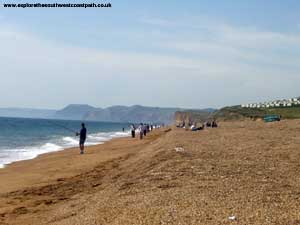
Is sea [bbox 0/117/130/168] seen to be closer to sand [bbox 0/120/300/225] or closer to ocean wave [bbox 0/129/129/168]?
ocean wave [bbox 0/129/129/168]

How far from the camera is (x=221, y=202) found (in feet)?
32.2

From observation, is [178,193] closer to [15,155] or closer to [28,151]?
[15,155]

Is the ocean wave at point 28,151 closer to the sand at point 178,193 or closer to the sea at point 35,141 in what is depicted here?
the sea at point 35,141

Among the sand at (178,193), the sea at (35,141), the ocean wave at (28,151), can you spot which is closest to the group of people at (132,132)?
the sea at (35,141)

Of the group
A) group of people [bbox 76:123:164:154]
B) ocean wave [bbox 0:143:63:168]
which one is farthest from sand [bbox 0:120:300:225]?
ocean wave [bbox 0:143:63:168]

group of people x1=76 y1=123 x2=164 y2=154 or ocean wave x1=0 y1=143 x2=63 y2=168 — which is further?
ocean wave x1=0 y1=143 x2=63 y2=168

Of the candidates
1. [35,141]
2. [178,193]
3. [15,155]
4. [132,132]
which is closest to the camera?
[178,193]

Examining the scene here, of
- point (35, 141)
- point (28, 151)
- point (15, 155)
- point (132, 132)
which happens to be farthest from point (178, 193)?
point (132, 132)

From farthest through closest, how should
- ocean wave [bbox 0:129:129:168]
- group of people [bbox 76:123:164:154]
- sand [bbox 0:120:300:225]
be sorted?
ocean wave [bbox 0:129:129:168] → group of people [bbox 76:123:164:154] → sand [bbox 0:120:300:225]

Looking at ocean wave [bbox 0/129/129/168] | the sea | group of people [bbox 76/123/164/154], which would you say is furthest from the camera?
the sea

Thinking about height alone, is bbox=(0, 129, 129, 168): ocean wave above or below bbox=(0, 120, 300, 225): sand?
below

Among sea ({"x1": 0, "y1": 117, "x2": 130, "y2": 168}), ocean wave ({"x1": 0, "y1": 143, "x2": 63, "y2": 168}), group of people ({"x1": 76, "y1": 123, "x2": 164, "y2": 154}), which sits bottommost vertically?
sea ({"x1": 0, "y1": 117, "x2": 130, "y2": 168})

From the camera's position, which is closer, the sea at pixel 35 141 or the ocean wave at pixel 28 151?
the ocean wave at pixel 28 151

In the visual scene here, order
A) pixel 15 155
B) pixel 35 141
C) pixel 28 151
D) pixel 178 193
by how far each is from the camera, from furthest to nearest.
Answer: pixel 35 141
pixel 28 151
pixel 15 155
pixel 178 193
